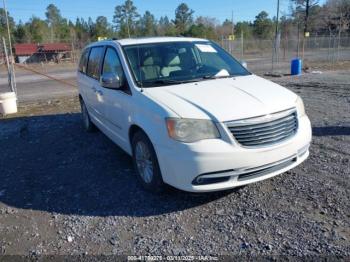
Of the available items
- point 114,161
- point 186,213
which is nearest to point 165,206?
point 186,213

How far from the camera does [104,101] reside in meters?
5.46

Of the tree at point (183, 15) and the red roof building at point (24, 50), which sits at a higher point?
the tree at point (183, 15)

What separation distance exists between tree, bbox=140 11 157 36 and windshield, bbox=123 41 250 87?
59.1 m

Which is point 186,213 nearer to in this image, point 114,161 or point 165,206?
point 165,206

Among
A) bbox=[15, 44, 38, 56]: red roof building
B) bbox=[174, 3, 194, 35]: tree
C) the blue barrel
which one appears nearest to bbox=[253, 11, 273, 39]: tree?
bbox=[174, 3, 194, 35]: tree

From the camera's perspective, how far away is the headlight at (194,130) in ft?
11.7

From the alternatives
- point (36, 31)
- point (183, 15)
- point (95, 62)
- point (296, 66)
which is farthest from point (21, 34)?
point (95, 62)

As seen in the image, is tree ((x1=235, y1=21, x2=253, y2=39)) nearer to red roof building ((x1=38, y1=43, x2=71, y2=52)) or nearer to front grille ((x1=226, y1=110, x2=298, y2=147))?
red roof building ((x1=38, y1=43, x2=71, y2=52))

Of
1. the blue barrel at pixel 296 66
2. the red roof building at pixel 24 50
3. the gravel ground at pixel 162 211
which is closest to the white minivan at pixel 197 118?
the gravel ground at pixel 162 211

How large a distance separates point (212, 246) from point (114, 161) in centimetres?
269

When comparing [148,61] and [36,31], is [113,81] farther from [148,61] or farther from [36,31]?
[36,31]

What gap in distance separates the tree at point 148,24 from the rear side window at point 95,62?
5771 centimetres

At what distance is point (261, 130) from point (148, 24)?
6875cm

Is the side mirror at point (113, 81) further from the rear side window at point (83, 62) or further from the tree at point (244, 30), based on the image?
the tree at point (244, 30)
